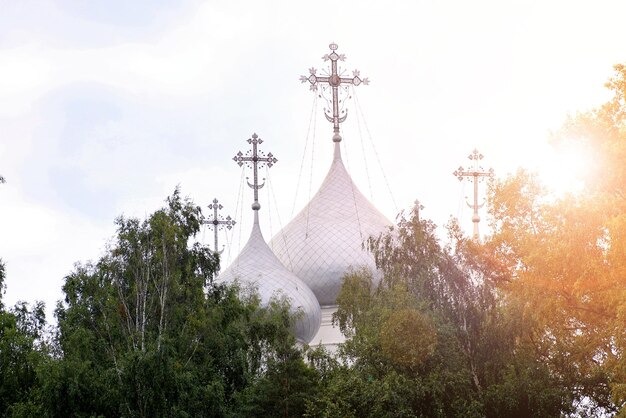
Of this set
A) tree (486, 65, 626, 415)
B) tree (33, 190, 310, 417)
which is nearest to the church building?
tree (33, 190, 310, 417)

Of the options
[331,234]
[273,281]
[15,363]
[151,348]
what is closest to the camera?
[151,348]

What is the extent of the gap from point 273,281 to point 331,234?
372cm

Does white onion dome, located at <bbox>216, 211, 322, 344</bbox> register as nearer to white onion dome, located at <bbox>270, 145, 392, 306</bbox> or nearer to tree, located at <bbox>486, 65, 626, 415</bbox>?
white onion dome, located at <bbox>270, 145, 392, 306</bbox>

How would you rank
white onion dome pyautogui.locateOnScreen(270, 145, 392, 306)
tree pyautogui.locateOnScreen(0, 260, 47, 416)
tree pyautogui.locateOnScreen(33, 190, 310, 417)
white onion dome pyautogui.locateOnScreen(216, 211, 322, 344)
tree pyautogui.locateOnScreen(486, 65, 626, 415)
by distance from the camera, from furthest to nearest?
white onion dome pyautogui.locateOnScreen(270, 145, 392, 306)
white onion dome pyautogui.locateOnScreen(216, 211, 322, 344)
tree pyautogui.locateOnScreen(0, 260, 47, 416)
tree pyautogui.locateOnScreen(33, 190, 310, 417)
tree pyautogui.locateOnScreen(486, 65, 626, 415)

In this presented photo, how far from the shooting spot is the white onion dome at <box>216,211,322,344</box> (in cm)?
4138

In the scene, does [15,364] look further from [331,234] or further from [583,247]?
[331,234]

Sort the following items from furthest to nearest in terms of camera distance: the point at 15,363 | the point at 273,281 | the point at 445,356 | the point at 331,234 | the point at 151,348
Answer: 1. the point at 331,234
2. the point at 273,281
3. the point at 15,363
4. the point at 445,356
5. the point at 151,348

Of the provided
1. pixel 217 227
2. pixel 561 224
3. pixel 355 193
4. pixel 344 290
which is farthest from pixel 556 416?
pixel 217 227

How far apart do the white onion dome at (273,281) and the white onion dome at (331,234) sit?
1535mm

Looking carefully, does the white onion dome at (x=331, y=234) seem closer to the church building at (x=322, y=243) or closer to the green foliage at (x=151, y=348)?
the church building at (x=322, y=243)

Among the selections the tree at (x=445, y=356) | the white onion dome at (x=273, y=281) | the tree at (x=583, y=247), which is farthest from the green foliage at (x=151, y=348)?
the white onion dome at (x=273, y=281)

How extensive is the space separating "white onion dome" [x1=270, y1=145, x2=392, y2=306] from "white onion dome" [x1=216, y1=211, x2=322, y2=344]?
153 cm

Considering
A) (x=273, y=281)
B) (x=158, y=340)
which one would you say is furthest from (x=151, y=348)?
(x=273, y=281)

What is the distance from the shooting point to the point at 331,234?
44.5 meters
